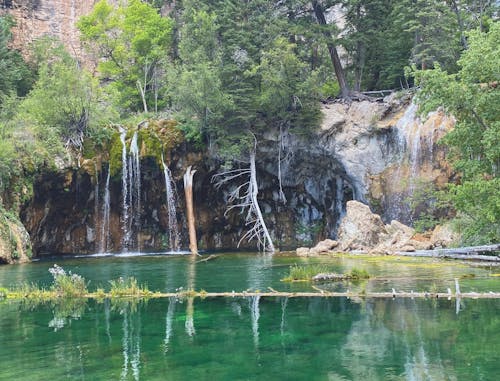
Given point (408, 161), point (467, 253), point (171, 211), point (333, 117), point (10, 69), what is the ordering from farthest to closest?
point (10, 69)
point (171, 211)
point (333, 117)
point (408, 161)
point (467, 253)

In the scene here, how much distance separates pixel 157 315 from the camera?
12.7 meters

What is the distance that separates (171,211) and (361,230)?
1323 centimetres

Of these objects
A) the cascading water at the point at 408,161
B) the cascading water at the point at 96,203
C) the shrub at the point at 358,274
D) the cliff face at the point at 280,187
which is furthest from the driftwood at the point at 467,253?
the cascading water at the point at 96,203

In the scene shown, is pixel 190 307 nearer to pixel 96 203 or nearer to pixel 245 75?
pixel 245 75

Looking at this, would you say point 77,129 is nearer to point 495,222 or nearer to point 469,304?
point 495,222

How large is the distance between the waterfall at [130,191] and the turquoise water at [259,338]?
19.5 meters

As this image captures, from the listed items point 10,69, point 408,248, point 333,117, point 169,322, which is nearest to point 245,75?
point 333,117

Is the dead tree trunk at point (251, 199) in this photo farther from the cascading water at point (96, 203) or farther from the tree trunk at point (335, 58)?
the cascading water at point (96, 203)

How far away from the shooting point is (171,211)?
121 ft

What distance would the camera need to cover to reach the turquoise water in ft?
27.2

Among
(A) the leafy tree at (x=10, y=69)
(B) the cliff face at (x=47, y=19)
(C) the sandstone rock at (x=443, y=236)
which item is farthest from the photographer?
(B) the cliff face at (x=47, y=19)

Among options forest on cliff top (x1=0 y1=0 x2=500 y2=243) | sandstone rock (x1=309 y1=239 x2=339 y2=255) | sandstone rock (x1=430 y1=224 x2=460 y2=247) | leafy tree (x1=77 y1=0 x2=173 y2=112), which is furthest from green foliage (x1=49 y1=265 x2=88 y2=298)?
leafy tree (x1=77 y1=0 x2=173 y2=112)

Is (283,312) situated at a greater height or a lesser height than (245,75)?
lesser

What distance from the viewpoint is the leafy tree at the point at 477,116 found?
60.4 feet
